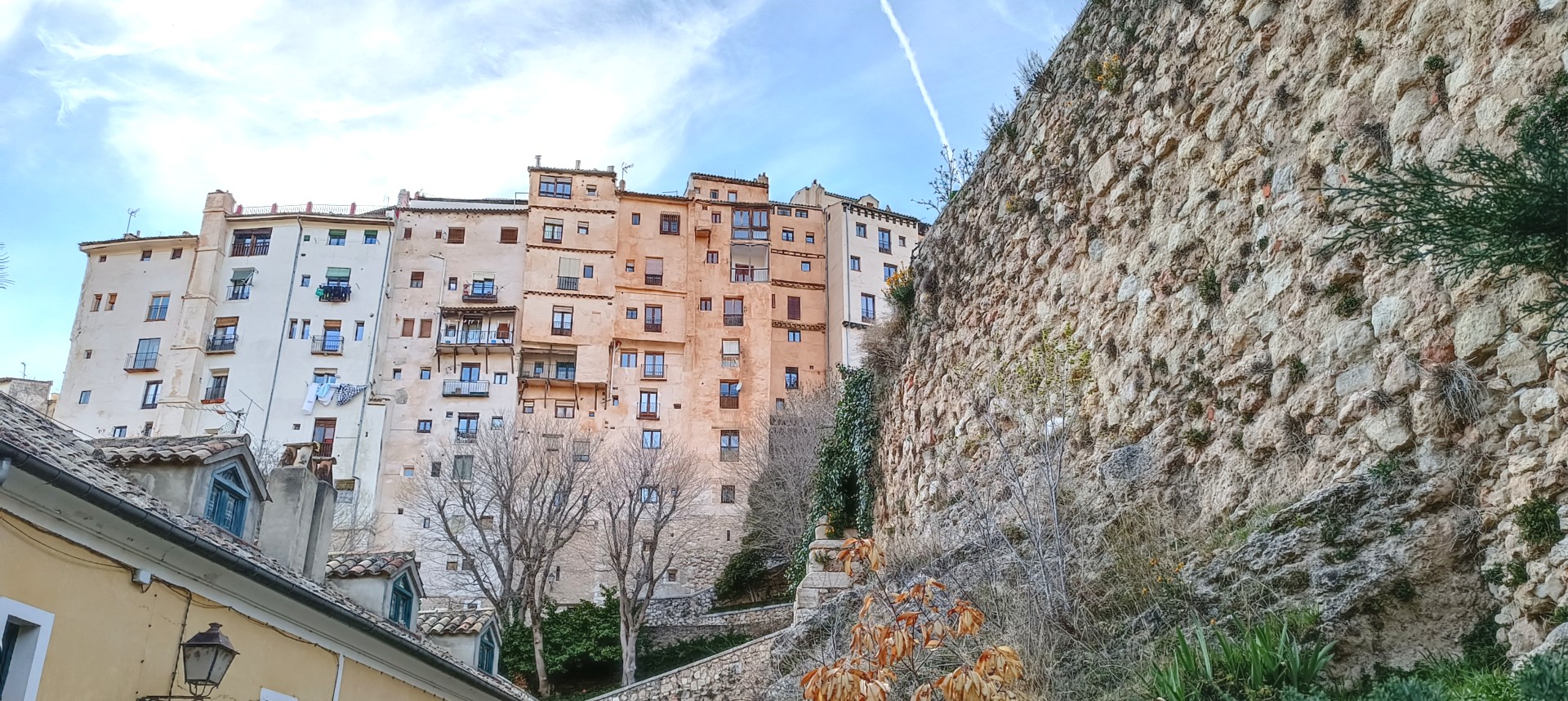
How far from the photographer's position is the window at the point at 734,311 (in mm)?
53844

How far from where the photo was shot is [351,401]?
4956cm

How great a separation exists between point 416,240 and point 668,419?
603 inches

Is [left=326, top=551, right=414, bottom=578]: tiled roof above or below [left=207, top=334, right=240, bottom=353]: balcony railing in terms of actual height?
below

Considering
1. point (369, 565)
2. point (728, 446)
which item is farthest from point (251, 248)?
point (369, 565)

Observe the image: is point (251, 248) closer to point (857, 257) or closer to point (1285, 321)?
point (857, 257)

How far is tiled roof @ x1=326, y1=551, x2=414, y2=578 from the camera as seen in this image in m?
13.3

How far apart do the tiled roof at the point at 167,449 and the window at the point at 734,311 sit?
42.5m

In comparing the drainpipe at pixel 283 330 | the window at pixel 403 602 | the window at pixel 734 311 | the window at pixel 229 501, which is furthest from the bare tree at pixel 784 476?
the window at pixel 229 501

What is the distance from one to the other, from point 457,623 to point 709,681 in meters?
8.62

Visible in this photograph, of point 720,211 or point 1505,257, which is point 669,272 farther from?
point 1505,257

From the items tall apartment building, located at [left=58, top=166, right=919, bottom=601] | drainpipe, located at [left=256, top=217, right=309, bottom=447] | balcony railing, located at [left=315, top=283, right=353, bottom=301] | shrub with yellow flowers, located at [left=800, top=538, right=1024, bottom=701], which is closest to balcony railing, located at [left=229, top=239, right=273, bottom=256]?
tall apartment building, located at [left=58, top=166, right=919, bottom=601]

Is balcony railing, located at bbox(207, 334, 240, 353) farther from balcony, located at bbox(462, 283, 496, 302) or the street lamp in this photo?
the street lamp

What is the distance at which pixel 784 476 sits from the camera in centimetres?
3959

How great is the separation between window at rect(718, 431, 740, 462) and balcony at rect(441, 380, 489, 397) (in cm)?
1065
